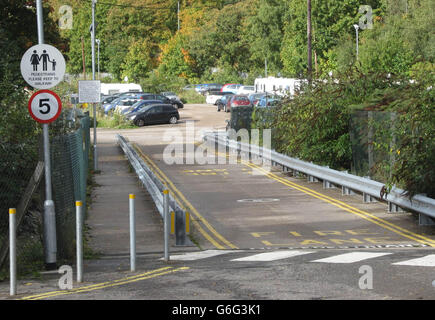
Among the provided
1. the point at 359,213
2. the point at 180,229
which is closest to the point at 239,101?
the point at 359,213

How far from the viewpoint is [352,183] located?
791 inches

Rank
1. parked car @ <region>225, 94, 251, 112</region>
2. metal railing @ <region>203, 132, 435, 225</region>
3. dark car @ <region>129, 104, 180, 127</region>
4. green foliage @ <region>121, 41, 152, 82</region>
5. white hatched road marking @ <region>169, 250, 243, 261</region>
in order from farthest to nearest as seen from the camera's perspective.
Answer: green foliage @ <region>121, 41, 152, 82</region> → parked car @ <region>225, 94, 251, 112</region> → dark car @ <region>129, 104, 180, 127</region> → metal railing @ <region>203, 132, 435, 225</region> → white hatched road marking @ <region>169, 250, 243, 261</region>

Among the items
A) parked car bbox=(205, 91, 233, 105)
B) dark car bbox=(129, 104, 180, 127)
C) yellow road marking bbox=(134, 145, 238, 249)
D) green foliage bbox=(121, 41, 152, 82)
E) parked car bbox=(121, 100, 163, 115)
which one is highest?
green foliage bbox=(121, 41, 152, 82)

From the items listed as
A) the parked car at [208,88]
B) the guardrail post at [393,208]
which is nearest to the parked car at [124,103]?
the parked car at [208,88]

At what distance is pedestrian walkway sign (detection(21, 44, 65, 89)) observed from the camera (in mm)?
12023

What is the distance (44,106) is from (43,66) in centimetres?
59

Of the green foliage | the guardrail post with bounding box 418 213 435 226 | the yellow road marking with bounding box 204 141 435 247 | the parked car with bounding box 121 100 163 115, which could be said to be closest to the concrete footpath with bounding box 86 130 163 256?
the yellow road marking with bounding box 204 141 435 247

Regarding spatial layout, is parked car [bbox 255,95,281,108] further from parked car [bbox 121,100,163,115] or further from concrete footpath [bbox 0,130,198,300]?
parked car [bbox 121,100,163,115]

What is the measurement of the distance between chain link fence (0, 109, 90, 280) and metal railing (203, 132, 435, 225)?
654 centimetres

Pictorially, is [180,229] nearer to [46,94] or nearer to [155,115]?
[46,94]

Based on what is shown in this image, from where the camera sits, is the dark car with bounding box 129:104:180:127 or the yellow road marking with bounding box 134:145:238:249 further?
the dark car with bounding box 129:104:180:127

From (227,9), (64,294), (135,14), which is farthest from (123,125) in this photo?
(135,14)
